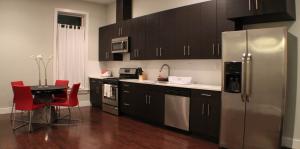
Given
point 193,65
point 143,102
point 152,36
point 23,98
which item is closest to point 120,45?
point 152,36

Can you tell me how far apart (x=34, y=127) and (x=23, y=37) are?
2.65 meters

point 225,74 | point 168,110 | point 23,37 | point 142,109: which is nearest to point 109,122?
point 142,109

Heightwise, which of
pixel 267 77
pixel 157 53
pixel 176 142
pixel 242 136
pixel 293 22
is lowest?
pixel 176 142

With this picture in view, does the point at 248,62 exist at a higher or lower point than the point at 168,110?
higher

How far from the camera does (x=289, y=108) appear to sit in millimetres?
3779

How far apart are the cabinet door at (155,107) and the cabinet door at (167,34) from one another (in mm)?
843

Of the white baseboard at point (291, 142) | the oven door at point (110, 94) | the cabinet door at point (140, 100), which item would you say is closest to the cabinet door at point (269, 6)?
the white baseboard at point (291, 142)

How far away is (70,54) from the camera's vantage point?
23.4 ft

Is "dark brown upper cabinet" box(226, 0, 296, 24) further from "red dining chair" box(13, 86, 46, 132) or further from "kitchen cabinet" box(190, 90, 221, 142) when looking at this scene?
"red dining chair" box(13, 86, 46, 132)

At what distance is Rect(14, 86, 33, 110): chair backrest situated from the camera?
450 cm

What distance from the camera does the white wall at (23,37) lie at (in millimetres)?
6117

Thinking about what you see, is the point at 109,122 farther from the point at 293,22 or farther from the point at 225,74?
the point at 293,22

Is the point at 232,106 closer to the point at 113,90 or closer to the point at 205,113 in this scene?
the point at 205,113

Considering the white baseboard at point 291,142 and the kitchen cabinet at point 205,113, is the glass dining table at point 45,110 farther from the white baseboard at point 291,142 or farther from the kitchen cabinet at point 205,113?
the white baseboard at point 291,142
